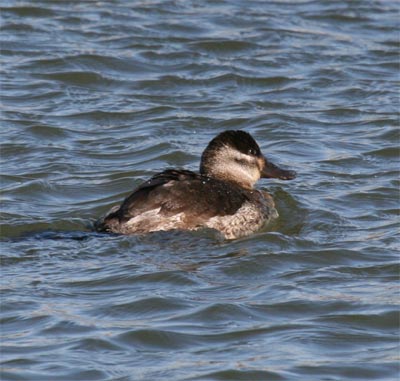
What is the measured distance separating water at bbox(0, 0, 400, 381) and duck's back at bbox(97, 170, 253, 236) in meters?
0.11

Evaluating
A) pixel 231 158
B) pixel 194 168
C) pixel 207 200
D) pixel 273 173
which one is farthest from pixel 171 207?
pixel 194 168

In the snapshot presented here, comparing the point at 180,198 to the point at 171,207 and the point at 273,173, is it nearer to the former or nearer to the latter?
the point at 171,207

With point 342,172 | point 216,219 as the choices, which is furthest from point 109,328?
point 342,172

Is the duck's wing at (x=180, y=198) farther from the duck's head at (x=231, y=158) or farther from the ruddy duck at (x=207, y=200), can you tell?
the duck's head at (x=231, y=158)

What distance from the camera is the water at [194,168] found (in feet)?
24.0

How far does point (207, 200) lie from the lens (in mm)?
9203

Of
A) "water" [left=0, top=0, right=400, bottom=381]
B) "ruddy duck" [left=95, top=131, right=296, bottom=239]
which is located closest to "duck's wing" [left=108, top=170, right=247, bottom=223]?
"ruddy duck" [left=95, top=131, right=296, bottom=239]

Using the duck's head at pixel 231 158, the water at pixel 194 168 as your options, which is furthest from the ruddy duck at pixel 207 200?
the water at pixel 194 168

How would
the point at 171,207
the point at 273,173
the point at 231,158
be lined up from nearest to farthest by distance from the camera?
the point at 171,207
the point at 231,158
the point at 273,173

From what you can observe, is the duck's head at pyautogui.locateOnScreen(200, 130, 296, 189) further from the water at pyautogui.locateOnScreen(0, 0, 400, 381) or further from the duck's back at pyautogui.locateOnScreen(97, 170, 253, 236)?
the duck's back at pyautogui.locateOnScreen(97, 170, 253, 236)

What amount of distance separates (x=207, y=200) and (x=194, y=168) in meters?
2.13

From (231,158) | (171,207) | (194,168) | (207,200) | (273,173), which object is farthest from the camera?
(194,168)

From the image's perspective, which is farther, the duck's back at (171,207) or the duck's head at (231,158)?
the duck's head at (231,158)

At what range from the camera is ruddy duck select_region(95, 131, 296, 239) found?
8.95m
